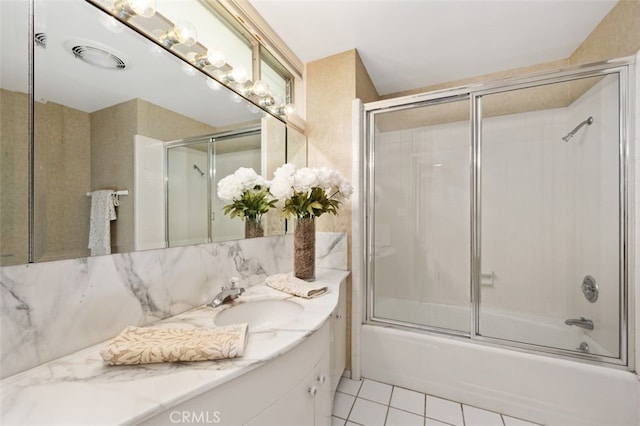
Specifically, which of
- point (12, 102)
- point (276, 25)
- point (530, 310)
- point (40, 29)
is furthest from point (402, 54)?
point (530, 310)

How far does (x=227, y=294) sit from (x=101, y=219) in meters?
0.53

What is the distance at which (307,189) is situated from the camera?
1390mm

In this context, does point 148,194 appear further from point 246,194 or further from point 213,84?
point 213,84

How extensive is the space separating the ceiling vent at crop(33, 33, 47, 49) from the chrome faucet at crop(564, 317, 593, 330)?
2853mm

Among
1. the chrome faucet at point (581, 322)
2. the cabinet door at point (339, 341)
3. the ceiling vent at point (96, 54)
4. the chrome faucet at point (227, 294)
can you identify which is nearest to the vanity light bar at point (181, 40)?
the ceiling vent at point (96, 54)

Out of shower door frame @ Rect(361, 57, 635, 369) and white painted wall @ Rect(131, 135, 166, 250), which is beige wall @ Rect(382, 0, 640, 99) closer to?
shower door frame @ Rect(361, 57, 635, 369)

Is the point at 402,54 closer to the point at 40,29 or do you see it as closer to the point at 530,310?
the point at 40,29

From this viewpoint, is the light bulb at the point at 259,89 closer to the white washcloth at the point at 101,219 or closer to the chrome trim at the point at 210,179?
the chrome trim at the point at 210,179

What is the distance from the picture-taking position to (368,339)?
1790 mm

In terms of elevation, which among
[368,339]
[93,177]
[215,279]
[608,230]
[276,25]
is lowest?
[368,339]

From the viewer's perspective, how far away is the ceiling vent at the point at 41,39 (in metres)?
0.68

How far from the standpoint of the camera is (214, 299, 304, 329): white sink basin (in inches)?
43.2

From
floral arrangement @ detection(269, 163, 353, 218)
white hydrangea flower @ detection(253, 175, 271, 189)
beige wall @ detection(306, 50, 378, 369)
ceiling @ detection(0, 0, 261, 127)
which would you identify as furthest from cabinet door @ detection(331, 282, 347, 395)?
ceiling @ detection(0, 0, 261, 127)

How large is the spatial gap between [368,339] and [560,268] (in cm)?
158
